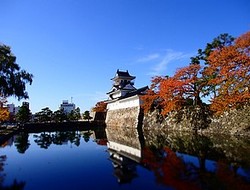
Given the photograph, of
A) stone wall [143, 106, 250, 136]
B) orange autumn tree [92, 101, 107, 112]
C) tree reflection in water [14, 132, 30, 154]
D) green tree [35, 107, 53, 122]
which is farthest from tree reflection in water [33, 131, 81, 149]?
green tree [35, 107, 53, 122]

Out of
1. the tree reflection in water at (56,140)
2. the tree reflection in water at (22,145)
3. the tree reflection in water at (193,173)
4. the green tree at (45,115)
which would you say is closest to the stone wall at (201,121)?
the tree reflection in water at (193,173)

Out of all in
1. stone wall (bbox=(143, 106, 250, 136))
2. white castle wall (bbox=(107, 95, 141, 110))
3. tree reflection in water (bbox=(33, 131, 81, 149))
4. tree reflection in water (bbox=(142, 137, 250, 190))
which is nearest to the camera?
tree reflection in water (bbox=(142, 137, 250, 190))

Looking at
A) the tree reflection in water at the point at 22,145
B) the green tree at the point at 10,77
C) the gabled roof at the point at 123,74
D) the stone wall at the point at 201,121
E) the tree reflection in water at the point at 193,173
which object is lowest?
the tree reflection in water at the point at 193,173

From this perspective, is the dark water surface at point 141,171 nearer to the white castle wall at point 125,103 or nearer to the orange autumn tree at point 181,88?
the orange autumn tree at point 181,88

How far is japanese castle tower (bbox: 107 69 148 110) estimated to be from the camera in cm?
4131

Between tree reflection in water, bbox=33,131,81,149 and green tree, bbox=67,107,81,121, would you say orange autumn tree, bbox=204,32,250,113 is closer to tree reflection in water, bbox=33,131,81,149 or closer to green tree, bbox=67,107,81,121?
tree reflection in water, bbox=33,131,81,149

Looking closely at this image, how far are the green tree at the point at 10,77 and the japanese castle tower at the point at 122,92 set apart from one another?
922 inches

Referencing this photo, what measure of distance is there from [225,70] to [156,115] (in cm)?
1443

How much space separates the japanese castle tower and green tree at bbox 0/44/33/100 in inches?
922

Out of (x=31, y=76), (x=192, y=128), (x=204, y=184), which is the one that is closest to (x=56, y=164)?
(x=31, y=76)

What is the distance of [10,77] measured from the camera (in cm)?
1578

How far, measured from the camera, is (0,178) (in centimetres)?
946

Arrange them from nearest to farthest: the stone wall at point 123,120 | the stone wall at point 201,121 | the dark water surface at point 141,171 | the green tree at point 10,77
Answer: the dark water surface at point 141,171 → the green tree at point 10,77 → the stone wall at point 201,121 → the stone wall at point 123,120

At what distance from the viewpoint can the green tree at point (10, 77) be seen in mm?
15344
